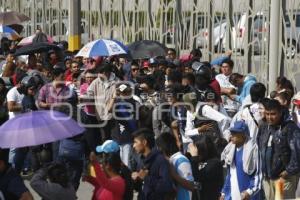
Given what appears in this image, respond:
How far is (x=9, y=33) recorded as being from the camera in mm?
26250

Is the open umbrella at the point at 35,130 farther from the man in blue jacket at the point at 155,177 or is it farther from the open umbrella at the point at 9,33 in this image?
the open umbrella at the point at 9,33

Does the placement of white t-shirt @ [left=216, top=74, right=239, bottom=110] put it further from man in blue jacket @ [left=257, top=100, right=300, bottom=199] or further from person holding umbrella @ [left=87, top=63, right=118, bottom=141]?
man in blue jacket @ [left=257, top=100, right=300, bottom=199]

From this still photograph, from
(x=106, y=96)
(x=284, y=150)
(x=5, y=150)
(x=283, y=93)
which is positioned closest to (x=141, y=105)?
(x=106, y=96)

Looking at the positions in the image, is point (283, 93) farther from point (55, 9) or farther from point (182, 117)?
point (55, 9)

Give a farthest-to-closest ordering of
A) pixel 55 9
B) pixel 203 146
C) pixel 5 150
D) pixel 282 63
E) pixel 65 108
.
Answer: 1. pixel 55 9
2. pixel 282 63
3. pixel 65 108
4. pixel 203 146
5. pixel 5 150

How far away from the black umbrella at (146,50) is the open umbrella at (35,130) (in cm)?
769

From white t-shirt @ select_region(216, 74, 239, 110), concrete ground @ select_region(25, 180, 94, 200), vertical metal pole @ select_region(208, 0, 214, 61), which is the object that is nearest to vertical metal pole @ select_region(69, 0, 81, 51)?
vertical metal pole @ select_region(208, 0, 214, 61)

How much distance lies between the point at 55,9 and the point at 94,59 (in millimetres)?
13467

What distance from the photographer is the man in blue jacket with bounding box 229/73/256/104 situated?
1409 cm

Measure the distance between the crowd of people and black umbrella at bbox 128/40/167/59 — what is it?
5.3 inches

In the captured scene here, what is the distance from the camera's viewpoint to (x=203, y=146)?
9.52 metres

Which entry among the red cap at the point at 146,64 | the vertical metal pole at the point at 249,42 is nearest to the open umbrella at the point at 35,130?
the red cap at the point at 146,64

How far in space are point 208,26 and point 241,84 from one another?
546 centimetres

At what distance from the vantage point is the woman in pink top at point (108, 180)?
8820 millimetres
